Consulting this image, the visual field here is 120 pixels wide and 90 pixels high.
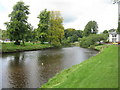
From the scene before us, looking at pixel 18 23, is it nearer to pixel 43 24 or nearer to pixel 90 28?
pixel 43 24

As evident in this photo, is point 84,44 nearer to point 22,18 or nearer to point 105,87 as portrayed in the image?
point 22,18

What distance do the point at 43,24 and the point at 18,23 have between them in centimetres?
1667

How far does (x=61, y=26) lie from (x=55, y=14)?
7.06 m

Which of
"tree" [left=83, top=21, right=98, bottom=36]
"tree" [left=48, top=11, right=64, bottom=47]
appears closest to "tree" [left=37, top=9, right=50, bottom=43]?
"tree" [left=48, top=11, right=64, bottom=47]

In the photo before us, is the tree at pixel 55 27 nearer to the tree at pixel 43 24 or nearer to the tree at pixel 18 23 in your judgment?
the tree at pixel 43 24

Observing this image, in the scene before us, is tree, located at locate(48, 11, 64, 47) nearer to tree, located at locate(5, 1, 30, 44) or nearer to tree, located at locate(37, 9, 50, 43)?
tree, located at locate(37, 9, 50, 43)

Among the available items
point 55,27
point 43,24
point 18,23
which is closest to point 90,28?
point 55,27

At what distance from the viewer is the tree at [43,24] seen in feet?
208

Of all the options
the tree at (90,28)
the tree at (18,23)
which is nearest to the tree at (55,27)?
the tree at (18,23)

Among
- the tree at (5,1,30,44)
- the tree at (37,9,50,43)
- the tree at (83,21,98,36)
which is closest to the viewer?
the tree at (5,1,30,44)

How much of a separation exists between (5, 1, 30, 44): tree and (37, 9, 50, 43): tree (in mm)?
10750

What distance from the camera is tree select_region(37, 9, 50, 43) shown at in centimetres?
6341

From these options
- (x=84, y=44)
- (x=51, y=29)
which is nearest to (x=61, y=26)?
(x=51, y=29)

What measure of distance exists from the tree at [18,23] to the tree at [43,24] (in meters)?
10.7
